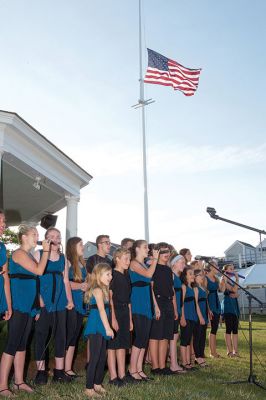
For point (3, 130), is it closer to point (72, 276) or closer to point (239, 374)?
point (72, 276)

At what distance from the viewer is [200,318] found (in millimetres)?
7555

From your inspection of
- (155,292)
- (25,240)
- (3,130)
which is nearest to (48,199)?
(3,130)

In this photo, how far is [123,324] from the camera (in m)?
5.27

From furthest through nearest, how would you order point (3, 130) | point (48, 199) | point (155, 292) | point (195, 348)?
point (48, 199)
point (3, 130)
point (195, 348)
point (155, 292)

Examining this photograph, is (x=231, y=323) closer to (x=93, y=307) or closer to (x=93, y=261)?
(x=93, y=261)

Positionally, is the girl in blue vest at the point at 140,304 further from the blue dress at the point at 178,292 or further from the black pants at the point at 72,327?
the blue dress at the point at 178,292

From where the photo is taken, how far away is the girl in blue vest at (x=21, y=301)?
451 cm

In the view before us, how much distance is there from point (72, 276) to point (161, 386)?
1836 millimetres

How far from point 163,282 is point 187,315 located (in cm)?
133

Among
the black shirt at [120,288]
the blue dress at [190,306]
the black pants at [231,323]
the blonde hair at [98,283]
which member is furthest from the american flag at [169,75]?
the blonde hair at [98,283]

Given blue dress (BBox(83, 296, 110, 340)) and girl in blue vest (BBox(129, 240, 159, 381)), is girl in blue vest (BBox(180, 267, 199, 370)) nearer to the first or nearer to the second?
girl in blue vest (BBox(129, 240, 159, 381))

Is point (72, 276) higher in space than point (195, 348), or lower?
higher

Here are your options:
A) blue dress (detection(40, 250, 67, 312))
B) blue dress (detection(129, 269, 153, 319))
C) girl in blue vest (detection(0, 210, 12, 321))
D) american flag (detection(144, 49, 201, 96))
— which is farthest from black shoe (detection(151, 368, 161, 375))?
american flag (detection(144, 49, 201, 96))

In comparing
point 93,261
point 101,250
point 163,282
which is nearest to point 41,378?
point 93,261
